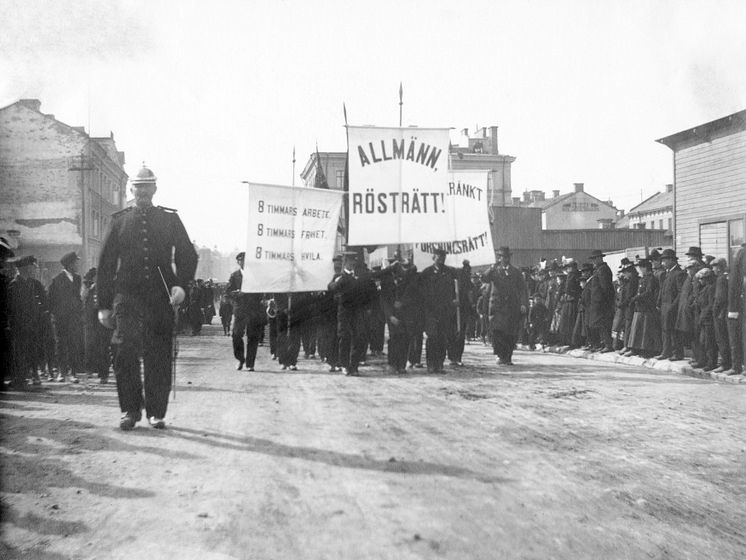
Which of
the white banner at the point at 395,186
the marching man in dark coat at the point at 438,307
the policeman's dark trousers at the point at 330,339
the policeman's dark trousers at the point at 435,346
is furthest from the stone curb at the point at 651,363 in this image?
the policeman's dark trousers at the point at 330,339

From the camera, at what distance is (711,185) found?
2148 cm

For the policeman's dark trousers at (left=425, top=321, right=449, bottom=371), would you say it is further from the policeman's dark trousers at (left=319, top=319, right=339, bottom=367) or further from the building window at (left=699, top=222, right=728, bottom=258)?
the building window at (left=699, top=222, right=728, bottom=258)

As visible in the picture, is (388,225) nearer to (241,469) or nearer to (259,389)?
(259,389)

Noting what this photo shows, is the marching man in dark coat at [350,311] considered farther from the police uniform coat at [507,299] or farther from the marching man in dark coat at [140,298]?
the marching man in dark coat at [140,298]

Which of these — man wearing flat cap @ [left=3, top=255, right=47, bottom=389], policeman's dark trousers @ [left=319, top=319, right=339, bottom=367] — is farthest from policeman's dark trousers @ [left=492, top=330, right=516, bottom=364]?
man wearing flat cap @ [left=3, top=255, right=47, bottom=389]

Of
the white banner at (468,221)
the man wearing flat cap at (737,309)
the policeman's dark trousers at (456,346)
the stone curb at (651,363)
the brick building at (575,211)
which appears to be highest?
the brick building at (575,211)

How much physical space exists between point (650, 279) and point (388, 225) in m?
5.15

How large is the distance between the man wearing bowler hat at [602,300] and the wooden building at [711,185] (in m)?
6.08

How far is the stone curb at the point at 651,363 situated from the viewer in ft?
37.3

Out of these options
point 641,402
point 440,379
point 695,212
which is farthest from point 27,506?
point 695,212

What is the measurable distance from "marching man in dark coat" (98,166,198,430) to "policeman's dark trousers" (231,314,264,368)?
6190 millimetres

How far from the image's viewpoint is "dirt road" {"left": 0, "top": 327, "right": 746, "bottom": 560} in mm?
3859

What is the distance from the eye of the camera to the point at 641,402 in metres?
8.79

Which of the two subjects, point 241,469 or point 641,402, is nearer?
point 241,469
